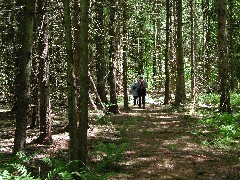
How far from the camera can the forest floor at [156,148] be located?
8.15 meters

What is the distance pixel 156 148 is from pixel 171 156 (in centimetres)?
115

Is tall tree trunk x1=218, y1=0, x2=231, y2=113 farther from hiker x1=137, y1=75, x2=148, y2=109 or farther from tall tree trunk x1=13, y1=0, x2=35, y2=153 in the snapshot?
tall tree trunk x1=13, y1=0, x2=35, y2=153

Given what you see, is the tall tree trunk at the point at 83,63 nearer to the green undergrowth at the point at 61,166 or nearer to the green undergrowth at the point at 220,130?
the green undergrowth at the point at 61,166

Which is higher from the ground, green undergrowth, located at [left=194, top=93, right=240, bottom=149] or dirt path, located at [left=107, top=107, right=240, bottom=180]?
green undergrowth, located at [left=194, top=93, right=240, bottom=149]

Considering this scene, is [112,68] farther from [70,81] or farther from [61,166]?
[61,166]

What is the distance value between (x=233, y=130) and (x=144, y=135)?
318cm

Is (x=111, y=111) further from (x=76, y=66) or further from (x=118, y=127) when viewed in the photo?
(x=76, y=66)

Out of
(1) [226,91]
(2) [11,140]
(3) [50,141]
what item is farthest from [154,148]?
(1) [226,91]

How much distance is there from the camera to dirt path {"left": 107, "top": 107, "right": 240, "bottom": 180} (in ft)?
26.4

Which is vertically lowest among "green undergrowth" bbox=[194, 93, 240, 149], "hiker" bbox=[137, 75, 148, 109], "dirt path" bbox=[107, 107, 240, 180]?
"dirt path" bbox=[107, 107, 240, 180]

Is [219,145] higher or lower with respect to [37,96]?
lower

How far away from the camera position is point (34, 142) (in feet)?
35.3

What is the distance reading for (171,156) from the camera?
31.0 ft

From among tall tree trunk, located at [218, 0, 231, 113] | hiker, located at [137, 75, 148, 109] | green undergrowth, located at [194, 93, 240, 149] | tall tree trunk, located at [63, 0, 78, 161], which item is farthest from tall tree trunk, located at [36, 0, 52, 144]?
hiker, located at [137, 75, 148, 109]
